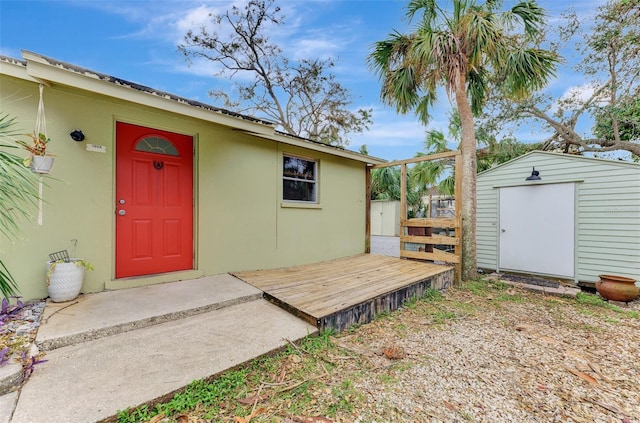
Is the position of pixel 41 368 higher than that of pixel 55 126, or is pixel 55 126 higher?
pixel 55 126

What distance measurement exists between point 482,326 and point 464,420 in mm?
1961

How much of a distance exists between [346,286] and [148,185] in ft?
11.0

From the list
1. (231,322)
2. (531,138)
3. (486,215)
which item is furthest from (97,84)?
(531,138)

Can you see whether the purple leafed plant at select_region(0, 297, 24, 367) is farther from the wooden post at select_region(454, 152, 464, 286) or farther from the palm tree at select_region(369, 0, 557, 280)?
the palm tree at select_region(369, 0, 557, 280)

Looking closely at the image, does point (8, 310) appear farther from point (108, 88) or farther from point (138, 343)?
point (108, 88)

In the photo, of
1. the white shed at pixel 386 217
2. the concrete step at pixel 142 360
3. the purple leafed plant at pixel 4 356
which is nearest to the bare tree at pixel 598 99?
the white shed at pixel 386 217

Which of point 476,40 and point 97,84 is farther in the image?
point 476,40

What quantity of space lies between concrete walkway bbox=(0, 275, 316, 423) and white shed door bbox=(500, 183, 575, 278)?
6.06 metres

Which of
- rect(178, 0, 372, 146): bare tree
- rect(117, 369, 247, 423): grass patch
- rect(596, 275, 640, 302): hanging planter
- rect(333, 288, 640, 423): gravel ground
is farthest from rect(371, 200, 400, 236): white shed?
rect(117, 369, 247, 423): grass patch

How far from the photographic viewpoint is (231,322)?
292cm

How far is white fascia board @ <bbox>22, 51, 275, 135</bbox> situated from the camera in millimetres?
2600

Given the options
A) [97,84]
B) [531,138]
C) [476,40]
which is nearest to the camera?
[97,84]

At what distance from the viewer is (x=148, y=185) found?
3865 mm

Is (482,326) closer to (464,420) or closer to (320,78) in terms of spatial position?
(464,420)
